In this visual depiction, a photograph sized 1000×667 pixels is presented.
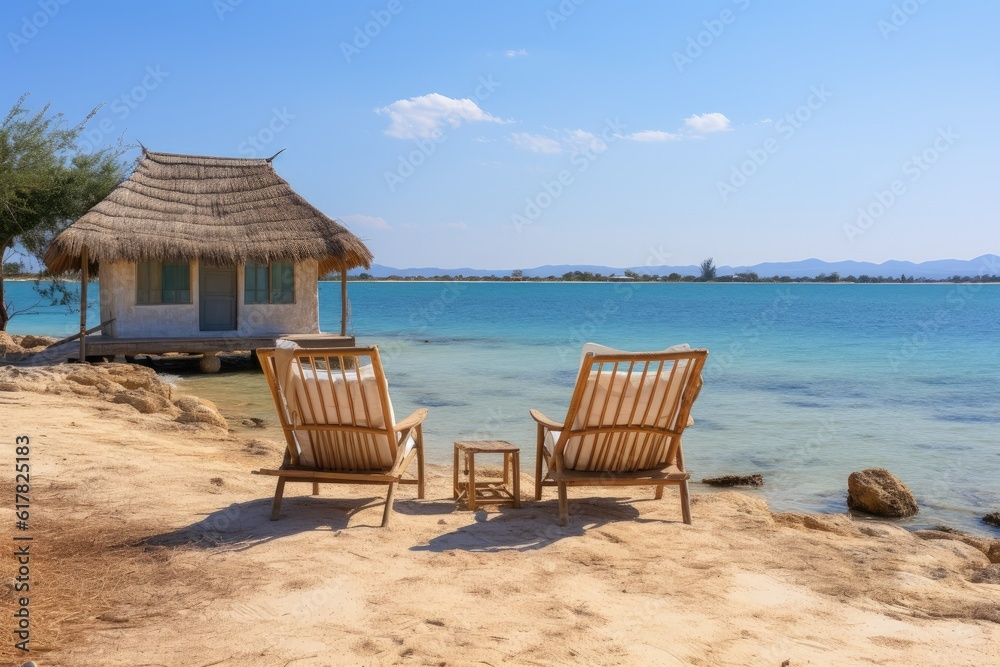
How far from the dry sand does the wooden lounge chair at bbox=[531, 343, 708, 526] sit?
0.85 ft

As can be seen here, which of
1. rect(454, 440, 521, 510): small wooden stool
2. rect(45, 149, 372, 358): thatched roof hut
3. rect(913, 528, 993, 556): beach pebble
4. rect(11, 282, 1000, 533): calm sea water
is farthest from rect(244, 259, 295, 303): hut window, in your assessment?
rect(913, 528, 993, 556): beach pebble

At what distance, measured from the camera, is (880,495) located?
20.5 feet

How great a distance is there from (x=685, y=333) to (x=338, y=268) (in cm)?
1962

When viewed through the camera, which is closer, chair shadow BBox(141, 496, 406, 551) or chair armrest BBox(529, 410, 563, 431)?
chair shadow BBox(141, 496, 406, 551)

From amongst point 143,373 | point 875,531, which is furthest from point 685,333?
point 875,531

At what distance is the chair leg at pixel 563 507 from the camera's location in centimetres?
444

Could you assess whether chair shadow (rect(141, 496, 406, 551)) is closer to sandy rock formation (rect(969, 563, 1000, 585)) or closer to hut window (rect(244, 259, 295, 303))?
sandy rock formation (rect(969, 563, 1000, 585))

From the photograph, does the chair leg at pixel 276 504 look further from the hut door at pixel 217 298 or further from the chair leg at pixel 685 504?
the hut door at pixel 217 298

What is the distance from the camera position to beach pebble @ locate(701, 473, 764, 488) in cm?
712

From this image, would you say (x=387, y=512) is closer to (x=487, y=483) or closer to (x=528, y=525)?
(x=528, y=525)

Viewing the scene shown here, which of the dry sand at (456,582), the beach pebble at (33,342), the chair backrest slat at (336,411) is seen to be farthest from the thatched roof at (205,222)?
the chair backrest slat at (336,411)

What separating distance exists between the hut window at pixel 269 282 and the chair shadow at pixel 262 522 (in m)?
10.6

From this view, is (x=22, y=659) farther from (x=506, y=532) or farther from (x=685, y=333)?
(x=685, y=333)

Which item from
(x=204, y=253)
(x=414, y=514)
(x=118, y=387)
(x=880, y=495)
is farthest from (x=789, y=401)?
(x=204, y=253)
